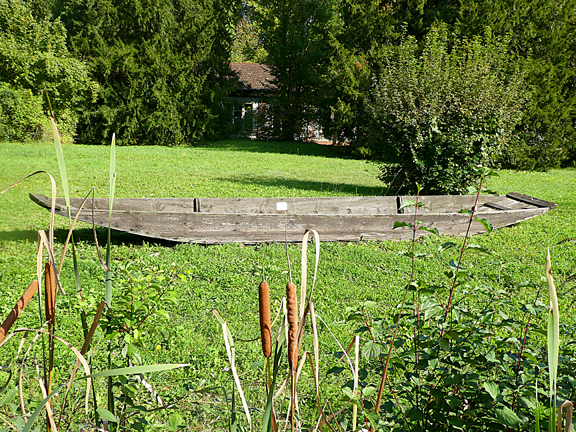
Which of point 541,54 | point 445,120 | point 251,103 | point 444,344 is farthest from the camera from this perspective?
point 251,103

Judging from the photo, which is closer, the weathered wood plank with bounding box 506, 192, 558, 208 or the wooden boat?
the wooden boat

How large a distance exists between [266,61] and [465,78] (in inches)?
740

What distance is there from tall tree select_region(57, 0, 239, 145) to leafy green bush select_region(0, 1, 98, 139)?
0.65m

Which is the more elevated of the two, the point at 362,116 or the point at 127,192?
the point at 362,116

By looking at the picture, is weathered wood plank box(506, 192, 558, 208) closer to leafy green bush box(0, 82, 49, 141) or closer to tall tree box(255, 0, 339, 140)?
tall tree box(255, 0, 339, 140)

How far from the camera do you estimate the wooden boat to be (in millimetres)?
5305

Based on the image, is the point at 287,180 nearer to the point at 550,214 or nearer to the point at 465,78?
the point at 465,78

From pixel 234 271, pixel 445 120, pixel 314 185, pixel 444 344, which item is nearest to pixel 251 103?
pixel 314 185

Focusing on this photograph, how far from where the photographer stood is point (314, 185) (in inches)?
423

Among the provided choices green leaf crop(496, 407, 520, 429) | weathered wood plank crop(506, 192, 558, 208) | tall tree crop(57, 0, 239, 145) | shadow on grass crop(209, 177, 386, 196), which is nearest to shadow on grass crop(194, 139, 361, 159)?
tall tree crop(57, 0, 239, 145)

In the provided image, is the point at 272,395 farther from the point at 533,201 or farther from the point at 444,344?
the point at 533,201

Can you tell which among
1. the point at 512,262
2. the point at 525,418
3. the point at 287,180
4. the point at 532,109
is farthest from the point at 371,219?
the point at 532,109

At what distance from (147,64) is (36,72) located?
4707 millimetres

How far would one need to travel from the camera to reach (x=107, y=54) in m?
20.3
